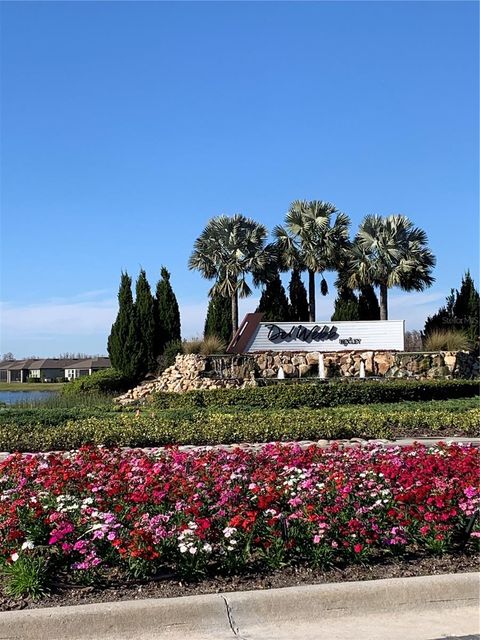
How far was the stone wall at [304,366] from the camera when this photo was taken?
24.8 metres

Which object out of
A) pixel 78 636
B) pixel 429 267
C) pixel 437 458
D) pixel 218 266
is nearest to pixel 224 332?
pixel 218 266

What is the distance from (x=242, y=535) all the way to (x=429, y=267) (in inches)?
1243

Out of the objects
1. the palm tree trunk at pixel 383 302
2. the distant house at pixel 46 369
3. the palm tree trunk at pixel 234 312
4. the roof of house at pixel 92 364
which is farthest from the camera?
the distant house at pixel 46 369

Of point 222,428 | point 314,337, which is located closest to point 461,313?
point 314,337

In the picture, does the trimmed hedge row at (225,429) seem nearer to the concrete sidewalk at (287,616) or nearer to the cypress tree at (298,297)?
the concrete sidewalk at (287,616)

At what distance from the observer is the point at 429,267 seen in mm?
34875

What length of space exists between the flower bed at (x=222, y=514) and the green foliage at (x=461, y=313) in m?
28.9

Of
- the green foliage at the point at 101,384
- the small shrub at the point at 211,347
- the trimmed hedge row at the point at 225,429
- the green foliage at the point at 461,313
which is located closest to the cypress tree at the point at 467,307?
the green foliage at the point at 461,313

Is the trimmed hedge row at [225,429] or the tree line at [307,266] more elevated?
the tree line at [307,266]

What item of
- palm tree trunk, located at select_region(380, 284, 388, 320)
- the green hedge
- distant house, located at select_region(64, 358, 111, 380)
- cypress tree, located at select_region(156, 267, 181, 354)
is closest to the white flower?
the green hedge

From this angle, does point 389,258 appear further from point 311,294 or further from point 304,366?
point 304,366

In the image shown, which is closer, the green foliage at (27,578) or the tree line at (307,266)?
the green foliage at (27,578)

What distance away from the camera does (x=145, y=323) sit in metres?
31.9

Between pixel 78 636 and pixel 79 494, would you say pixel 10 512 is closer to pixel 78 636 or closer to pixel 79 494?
pixel 79 494
